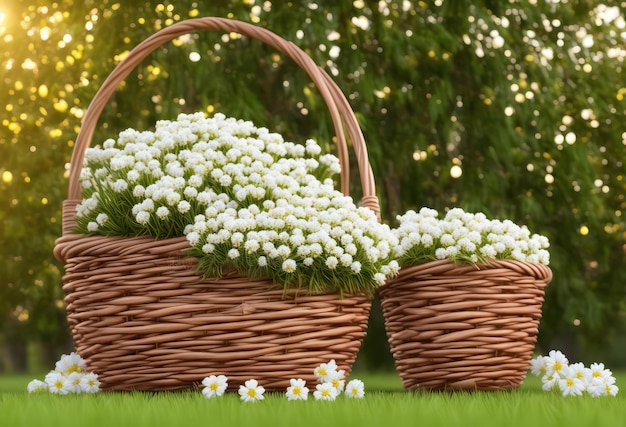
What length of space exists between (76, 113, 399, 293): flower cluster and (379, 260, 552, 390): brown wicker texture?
177mm

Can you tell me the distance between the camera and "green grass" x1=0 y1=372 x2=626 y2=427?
184cm

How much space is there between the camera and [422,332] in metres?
2.88

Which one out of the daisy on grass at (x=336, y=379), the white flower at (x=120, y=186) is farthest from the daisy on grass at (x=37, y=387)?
the daisy on grass at (x=336, y=379)

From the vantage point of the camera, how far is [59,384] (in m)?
2.82

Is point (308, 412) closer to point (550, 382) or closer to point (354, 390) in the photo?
point (354, 390)

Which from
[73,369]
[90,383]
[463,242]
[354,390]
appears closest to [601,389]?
[463,242]

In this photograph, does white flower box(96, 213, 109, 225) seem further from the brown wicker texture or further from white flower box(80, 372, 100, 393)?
the brown wicker texture

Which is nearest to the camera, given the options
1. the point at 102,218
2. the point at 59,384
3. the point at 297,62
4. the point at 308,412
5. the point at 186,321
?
the point at 308,412

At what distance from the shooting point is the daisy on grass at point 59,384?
2809mm

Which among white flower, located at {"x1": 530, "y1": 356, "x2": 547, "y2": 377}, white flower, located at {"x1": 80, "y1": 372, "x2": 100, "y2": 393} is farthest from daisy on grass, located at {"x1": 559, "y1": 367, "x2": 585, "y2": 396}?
white flower, located at {"x1": 80, "y1": 372, "x2": 100, "y2": 393}

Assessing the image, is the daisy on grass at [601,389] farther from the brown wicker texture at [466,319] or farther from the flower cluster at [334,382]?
the flower cluster at [334,382]

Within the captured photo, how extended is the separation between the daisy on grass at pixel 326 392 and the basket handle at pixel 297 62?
728 millimetres

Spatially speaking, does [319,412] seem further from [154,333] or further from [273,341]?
[154,333]

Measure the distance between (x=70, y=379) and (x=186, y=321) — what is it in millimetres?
584
